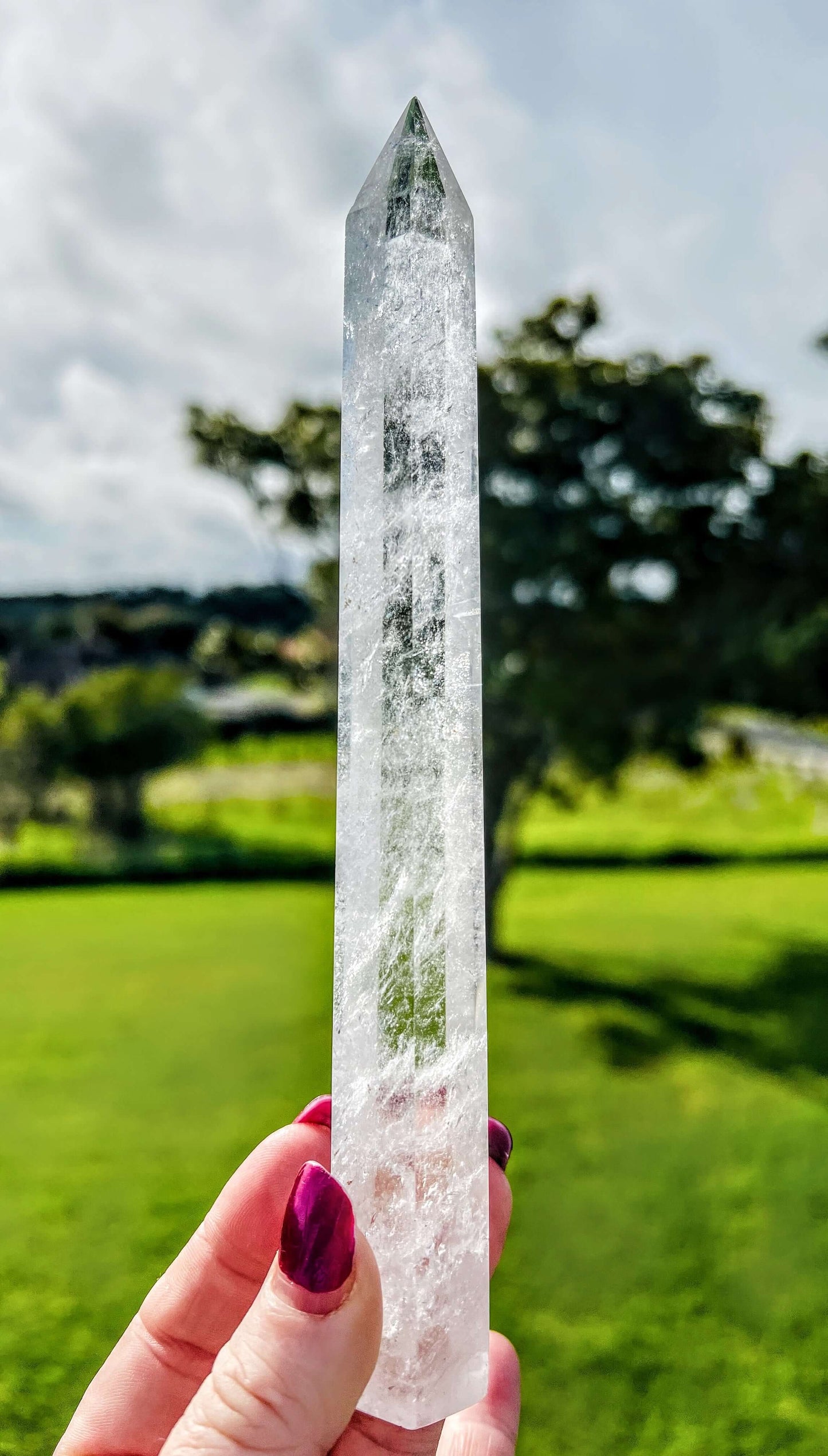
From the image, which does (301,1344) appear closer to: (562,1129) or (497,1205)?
(497,1205)

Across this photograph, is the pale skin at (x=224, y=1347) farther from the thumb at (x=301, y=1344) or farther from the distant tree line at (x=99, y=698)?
the distant tree line at (x=99, y=698)

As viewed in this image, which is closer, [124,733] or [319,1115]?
[319,1115]

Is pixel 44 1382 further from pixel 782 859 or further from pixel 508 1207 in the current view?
pixel 782 859

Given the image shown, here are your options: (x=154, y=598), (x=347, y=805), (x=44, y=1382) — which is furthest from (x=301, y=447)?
(x=347, y=805)

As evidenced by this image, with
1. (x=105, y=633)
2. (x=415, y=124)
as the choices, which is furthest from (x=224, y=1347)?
(x=105, y=633)

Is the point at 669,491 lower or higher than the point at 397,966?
higher

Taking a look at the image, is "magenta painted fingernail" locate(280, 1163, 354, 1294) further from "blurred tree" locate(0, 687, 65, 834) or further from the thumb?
"blurred tree" locate(0, 687, 65, 834)
